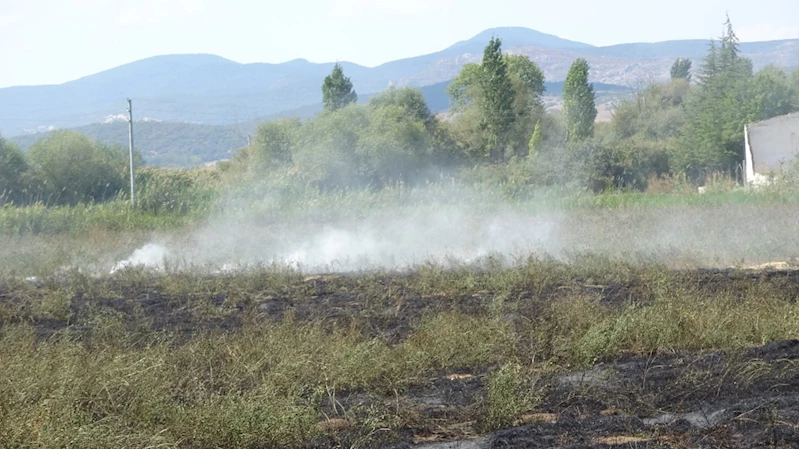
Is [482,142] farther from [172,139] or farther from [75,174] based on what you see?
[172,139]

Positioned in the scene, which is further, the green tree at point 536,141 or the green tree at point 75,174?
the green tree at point 536,141

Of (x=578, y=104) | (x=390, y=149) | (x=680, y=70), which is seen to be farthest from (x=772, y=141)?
(x=680, y=70)

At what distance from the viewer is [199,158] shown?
131 metres

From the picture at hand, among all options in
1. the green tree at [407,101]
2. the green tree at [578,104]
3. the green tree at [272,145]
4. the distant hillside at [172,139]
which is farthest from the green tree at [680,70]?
the green tree at [272,145]

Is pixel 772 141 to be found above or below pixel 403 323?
above

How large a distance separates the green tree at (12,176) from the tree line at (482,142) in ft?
0.19

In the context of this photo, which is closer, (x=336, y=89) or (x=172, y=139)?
(x=336, y=89)

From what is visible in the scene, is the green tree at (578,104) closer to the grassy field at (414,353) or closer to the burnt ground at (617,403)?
the grassy field at (414,353)

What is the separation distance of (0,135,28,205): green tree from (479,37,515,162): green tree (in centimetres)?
2703

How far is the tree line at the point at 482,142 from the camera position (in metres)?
41.4

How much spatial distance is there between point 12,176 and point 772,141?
36369 mm

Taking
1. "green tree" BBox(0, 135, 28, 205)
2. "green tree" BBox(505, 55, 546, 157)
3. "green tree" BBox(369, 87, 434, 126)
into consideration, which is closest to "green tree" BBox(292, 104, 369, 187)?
"green tree" BBox(0, 135, 28, 205)

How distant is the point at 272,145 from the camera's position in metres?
50.2

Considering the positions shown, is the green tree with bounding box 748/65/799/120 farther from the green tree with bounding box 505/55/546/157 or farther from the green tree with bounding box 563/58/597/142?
the green tree with bounding box 505/55/546/157
